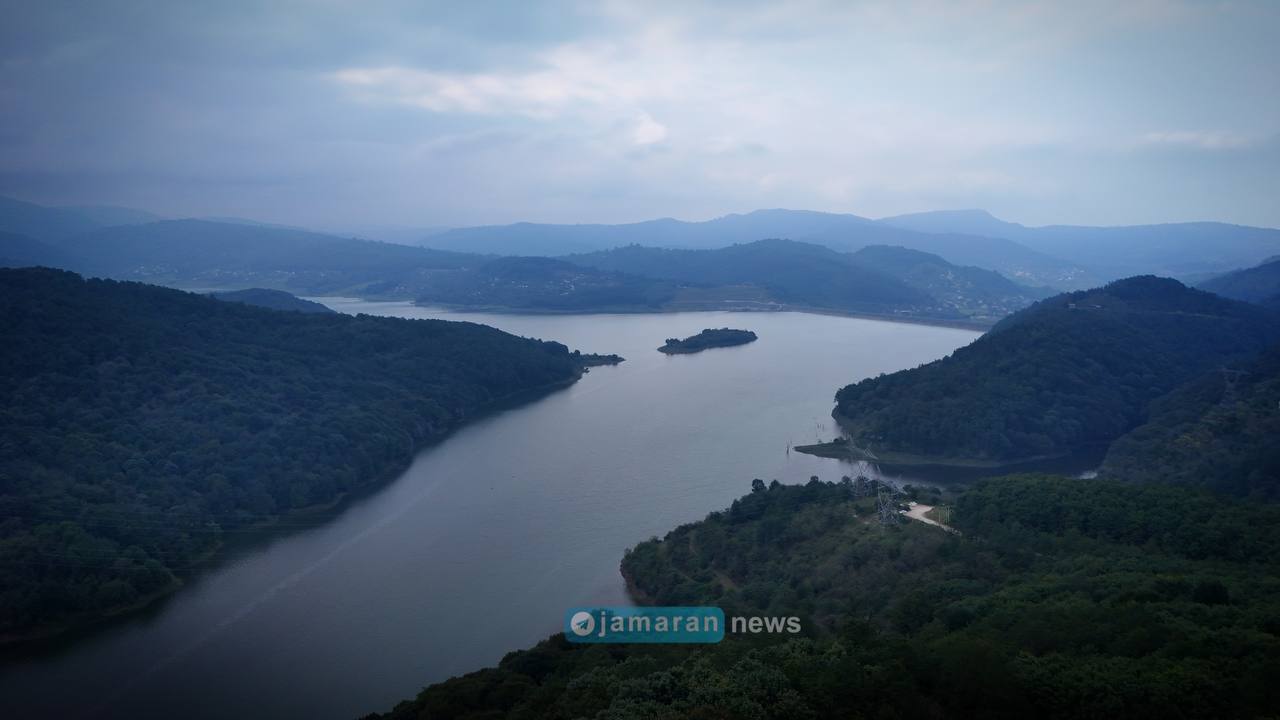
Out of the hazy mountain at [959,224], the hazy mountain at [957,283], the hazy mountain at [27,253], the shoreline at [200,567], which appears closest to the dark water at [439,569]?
the shoreline at [200,567]

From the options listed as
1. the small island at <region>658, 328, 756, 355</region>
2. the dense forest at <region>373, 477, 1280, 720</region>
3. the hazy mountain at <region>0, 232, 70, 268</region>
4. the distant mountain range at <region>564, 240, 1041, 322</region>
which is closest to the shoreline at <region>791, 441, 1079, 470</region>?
the dense forest at <region>373, 477, 1280, 720</region>

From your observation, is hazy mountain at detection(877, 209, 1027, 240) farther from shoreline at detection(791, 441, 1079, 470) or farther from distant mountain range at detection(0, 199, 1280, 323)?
shoreline at detection(791, 441, 1079, 470)

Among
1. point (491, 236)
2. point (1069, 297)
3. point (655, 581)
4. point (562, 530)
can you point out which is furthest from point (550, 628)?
point (491, 236)

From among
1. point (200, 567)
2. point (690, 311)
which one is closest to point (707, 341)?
point (690, 311)

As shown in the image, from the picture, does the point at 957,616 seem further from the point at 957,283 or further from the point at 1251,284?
the point at 957,283

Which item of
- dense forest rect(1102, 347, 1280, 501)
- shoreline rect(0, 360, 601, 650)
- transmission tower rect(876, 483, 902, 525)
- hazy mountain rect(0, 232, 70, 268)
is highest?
hazy mountain rect(0, 232, 70, 268)

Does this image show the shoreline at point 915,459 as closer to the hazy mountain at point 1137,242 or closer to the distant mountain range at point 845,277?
the distant mountain range at point 845,277
